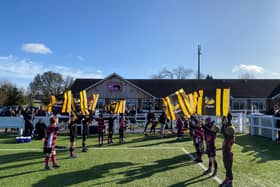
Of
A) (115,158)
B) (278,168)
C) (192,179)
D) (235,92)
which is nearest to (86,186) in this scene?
(192,179)

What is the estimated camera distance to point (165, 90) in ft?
135

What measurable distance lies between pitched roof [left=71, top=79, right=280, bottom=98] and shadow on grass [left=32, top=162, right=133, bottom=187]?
31.5 m

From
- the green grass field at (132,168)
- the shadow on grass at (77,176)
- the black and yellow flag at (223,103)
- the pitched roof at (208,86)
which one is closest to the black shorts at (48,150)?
the green grass field at (132,168)

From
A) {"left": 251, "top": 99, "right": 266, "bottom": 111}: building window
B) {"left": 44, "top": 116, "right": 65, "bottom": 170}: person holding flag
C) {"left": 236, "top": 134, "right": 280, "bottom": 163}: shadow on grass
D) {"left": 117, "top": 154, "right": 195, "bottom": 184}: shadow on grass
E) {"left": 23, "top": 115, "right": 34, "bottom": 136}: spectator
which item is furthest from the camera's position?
{"left": 251, "top": 99, "right": 266, "bottom": 111}: building window

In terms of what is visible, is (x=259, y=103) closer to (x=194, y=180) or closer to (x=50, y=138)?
(x=194, y=180)

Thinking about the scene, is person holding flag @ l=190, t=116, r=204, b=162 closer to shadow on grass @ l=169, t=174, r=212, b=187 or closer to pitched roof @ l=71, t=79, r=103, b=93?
shadow on grass @ l=169, t=174, r=212, b=187

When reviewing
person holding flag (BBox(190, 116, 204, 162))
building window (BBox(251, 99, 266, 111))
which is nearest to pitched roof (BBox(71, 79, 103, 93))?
building window (BBox(251, 99, 266, 111))

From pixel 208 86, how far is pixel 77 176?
37338mm

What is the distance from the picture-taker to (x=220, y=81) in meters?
44.2

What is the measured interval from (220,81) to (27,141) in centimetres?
3525

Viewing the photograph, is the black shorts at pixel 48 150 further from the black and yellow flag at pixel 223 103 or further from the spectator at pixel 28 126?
the spectator at pixel 28 126

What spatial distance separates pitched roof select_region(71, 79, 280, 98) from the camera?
40219 mm

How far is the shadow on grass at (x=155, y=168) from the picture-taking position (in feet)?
24.1

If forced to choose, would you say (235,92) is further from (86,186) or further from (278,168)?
(86,186)
